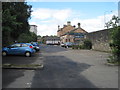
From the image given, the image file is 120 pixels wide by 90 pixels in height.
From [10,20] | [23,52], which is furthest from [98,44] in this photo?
[10,20]

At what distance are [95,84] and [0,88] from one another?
3.65 m

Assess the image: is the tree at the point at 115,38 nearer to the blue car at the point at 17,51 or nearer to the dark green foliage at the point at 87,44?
the blue car at the point at 17,51

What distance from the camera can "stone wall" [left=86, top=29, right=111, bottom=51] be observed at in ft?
85.6

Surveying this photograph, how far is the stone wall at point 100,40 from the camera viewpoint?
26094mm

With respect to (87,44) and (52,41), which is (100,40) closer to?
(87,44)

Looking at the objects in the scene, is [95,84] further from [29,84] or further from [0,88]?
[0,88]

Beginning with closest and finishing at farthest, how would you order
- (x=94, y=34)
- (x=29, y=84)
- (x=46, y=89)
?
(x=46, y=89)
(x=29, y=84)
(x=94, y=34)

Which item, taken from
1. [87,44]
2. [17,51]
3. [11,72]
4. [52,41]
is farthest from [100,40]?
[52,41]

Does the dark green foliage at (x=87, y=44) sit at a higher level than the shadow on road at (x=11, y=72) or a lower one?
higher

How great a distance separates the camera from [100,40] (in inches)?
1143

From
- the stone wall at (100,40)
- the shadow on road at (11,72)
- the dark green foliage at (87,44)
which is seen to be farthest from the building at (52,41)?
the shadow on road at (11,72)

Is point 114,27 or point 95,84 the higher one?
point 114,27

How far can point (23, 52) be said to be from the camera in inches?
704

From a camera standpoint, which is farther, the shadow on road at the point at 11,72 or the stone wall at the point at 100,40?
the stone wall at the point at 100,40
